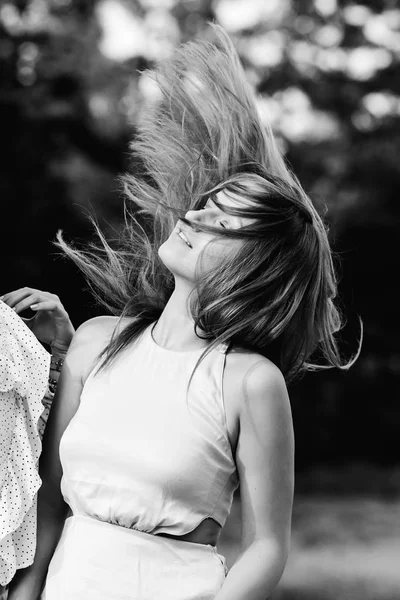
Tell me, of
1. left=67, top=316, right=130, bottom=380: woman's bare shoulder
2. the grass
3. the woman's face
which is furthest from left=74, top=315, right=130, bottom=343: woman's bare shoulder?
the grass

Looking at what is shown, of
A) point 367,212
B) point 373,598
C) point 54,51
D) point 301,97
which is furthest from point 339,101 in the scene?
point 373,598

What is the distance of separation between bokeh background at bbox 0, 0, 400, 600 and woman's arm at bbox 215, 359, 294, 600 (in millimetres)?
6777

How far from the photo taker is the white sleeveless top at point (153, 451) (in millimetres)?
1927

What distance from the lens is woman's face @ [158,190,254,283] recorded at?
209 centimetres

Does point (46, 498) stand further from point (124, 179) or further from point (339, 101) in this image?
point (339, 101)

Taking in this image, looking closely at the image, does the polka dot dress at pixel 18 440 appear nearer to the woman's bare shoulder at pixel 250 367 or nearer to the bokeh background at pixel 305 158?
the woman's bare shoulder at pixel 250 367

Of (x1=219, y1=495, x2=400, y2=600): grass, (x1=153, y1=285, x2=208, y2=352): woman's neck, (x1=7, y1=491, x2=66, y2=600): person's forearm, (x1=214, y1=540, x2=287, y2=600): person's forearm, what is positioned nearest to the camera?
(x1=214, y1=540, x2=287, y2=600): person's forearm

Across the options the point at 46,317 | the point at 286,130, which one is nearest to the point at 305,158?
the point at 286,130

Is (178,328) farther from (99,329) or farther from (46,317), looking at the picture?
(46,317)

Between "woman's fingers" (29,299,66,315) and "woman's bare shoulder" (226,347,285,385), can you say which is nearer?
"woman's bare shoulder" (226,347,285,385)

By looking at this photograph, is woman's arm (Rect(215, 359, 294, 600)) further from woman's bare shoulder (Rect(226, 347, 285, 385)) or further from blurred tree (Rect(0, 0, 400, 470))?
blurred tree (Rect(0, 0, 400, 470))

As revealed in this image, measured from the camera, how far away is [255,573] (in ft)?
6.36

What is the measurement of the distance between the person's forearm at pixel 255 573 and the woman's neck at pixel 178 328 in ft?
1.60

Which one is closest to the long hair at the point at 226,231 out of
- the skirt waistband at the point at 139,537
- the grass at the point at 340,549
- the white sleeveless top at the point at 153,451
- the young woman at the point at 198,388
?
the young woman at the point at 198,388
